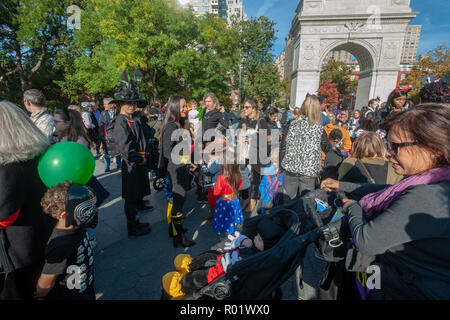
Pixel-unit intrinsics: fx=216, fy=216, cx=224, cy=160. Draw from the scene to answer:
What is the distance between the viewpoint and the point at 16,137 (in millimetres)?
1517

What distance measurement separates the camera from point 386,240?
1.19m

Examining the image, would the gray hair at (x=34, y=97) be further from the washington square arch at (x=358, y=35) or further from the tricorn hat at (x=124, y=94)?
the washington square arch at (x=358, y=35)

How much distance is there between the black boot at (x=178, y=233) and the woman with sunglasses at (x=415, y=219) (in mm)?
2464

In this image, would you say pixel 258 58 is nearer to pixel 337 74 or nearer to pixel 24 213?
pixel 337 74

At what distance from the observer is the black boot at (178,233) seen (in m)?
3.28

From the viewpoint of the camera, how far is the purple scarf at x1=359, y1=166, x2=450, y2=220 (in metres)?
1.18

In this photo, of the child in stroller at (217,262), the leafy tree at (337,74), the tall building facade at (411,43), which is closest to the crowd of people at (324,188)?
the child in stroller at (217,262)

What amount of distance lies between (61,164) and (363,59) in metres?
24.3

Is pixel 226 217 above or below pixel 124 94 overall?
below

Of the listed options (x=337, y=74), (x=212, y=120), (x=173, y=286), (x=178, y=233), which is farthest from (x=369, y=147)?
(x=337, y=74)

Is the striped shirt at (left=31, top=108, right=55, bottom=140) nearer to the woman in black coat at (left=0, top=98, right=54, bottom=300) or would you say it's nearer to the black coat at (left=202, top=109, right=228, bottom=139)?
the woman in black coat at (left=0, top=98, right=54, bottom=300)

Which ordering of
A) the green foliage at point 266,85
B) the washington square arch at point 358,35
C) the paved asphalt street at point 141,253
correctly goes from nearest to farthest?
the paved asphalt street at point 141,253 < the washington square arch at point 358,35 < the green foliage at point 266,85
